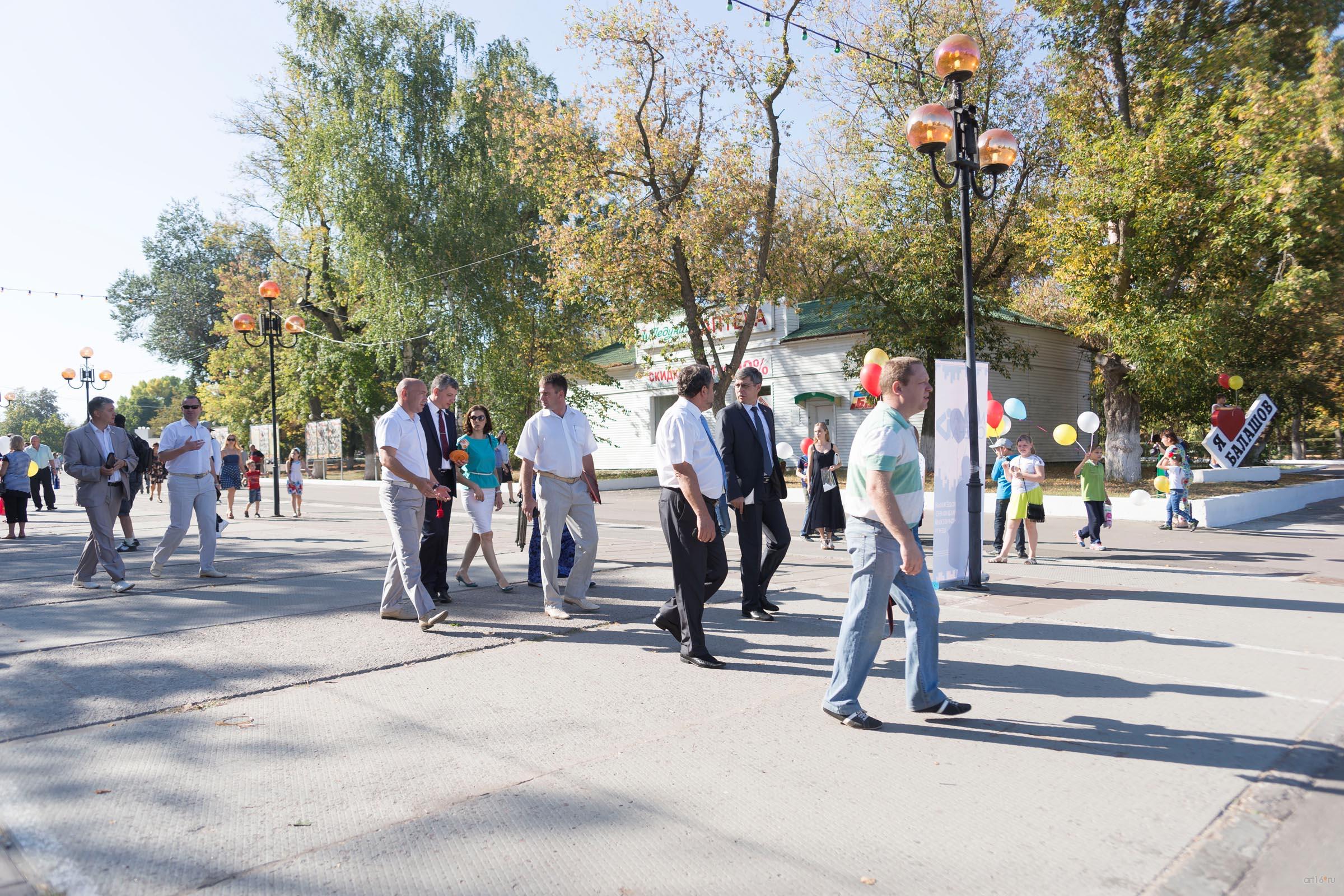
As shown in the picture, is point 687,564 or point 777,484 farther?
point 777,484

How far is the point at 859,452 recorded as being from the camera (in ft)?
14.0

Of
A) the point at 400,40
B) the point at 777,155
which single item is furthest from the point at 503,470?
the point at 400,40

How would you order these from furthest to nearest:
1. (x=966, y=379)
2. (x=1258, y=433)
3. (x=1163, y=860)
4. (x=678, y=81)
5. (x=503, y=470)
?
1. (x=678, y=81)
2. (x=1258, y=433)
3. (x=503, y=470)
4. (x=966, y=379)
5. (x=1163, y=860)

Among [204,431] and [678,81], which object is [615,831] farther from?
[678,81]

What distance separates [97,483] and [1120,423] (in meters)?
22.5

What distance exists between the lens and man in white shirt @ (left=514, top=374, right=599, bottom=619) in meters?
7.05

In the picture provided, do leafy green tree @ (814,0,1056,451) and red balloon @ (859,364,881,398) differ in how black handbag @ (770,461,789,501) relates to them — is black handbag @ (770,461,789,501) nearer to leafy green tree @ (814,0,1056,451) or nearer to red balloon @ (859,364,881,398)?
red balloon @ (859,364,881,398)

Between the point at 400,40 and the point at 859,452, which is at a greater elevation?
the point at 400,40

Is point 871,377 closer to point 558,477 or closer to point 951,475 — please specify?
point 951,475

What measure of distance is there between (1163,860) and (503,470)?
323 inches

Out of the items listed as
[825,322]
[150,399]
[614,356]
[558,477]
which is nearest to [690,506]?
[558,477]

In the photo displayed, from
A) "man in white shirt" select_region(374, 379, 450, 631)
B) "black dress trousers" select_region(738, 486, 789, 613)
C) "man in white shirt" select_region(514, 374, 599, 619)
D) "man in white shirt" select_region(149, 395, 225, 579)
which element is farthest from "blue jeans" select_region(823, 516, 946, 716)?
"man in white shirt" select_region(149, 395, 225, 579)

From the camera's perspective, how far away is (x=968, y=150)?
8852 millimetres

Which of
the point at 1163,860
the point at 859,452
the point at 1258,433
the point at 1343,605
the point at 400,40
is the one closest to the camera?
the point at 1163,860
